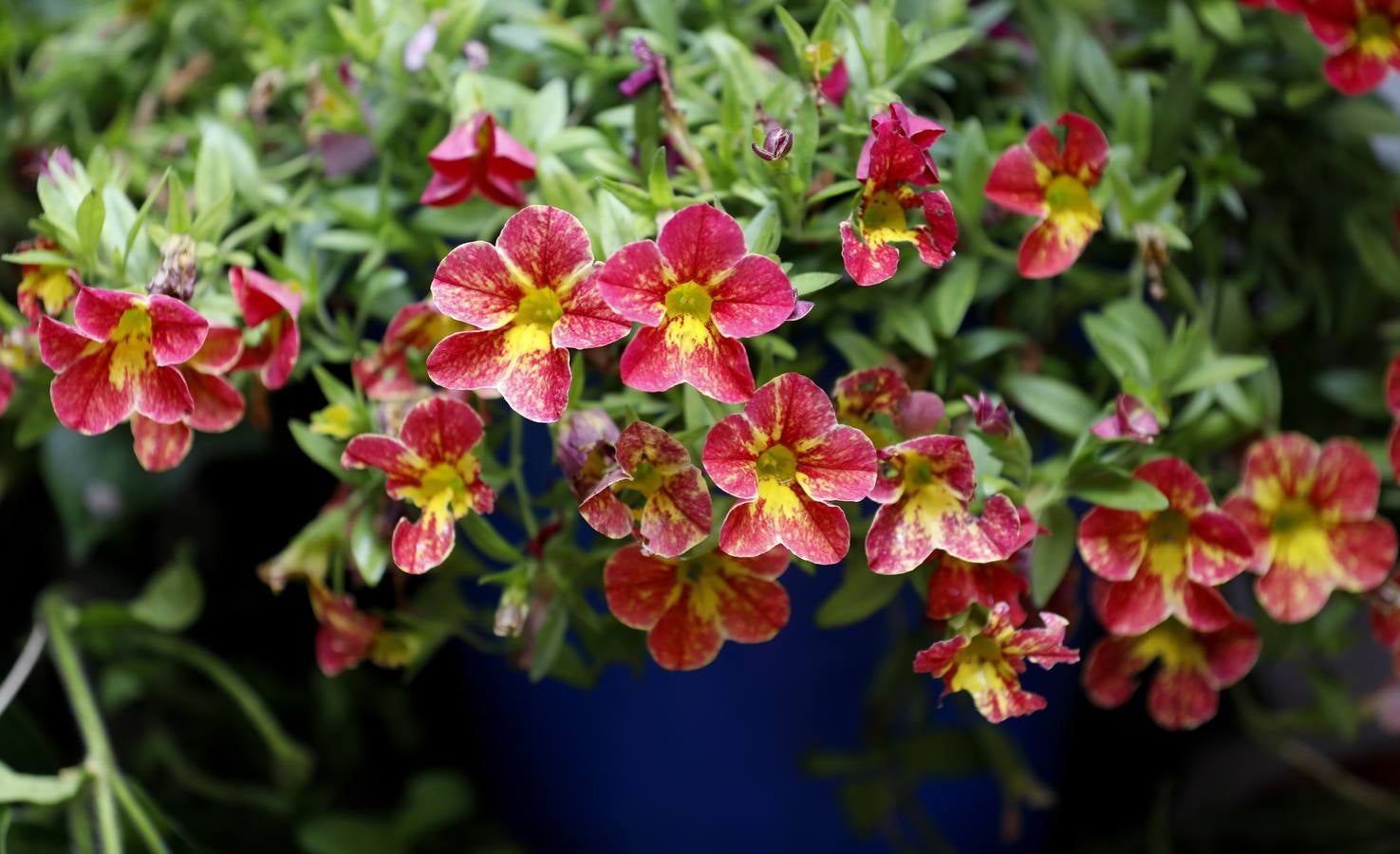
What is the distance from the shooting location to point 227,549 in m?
1.08

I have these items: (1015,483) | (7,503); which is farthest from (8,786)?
(1015,483)

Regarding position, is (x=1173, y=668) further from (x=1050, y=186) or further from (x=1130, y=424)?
(x=1050, y=186)

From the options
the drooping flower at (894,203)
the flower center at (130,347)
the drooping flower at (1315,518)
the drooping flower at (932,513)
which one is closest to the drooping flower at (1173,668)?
the drooping flower at (1315,518)

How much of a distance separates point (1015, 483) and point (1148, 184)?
0.20 metres

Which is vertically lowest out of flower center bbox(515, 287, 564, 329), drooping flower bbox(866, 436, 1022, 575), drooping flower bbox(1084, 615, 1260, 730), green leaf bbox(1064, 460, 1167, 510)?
drooping flower bbox(1084, 615, 1260, 730)

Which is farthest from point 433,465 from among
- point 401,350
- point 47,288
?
point 47,288

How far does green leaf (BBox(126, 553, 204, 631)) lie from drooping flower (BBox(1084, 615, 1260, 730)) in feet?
1.77

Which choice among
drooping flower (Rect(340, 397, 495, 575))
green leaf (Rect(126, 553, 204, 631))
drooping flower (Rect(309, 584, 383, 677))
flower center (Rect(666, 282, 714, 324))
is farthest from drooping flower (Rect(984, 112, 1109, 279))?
green leaf (Rect(126, 553, 204, 631))

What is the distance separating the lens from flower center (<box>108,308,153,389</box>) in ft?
1.69

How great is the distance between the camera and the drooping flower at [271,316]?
1.79 ft

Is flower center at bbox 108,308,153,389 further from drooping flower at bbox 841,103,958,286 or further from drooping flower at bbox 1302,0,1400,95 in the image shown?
drooping flower at bbox 1302,0,1400,95

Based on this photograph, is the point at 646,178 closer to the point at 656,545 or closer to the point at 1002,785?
the point at 656,545

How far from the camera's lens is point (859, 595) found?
589 millimetres

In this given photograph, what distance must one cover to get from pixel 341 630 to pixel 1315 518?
501 mm
